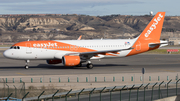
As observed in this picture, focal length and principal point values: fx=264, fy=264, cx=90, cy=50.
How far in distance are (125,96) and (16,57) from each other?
24952 mm

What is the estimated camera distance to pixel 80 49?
42438mm

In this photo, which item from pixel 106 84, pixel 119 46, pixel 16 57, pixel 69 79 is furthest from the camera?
pixel 119 46

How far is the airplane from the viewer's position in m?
40.6

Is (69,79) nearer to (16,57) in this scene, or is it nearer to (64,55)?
(64,55)

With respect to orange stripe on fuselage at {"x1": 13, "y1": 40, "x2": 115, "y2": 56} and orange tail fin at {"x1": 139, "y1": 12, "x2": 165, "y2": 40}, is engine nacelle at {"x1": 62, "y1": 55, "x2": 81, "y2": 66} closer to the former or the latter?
orange stripe on fuselage at {"x1": 13, "y1": 40, "x2": 115, "y2": 56}

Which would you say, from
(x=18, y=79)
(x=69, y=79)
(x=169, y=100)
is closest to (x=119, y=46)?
(x=69, y=79)

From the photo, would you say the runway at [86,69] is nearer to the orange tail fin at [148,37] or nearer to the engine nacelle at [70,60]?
the engine nacelle at [70,60]

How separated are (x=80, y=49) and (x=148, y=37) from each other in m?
12.0

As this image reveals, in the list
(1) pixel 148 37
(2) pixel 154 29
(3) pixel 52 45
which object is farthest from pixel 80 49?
(2) pixel 154 29

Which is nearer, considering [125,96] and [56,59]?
[125,96]

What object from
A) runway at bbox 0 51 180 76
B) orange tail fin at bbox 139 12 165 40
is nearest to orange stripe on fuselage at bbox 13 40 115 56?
runway at bbox 0 51 180 76

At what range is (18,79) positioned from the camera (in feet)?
102

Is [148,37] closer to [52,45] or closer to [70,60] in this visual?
[70,60]

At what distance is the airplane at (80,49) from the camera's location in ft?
133
